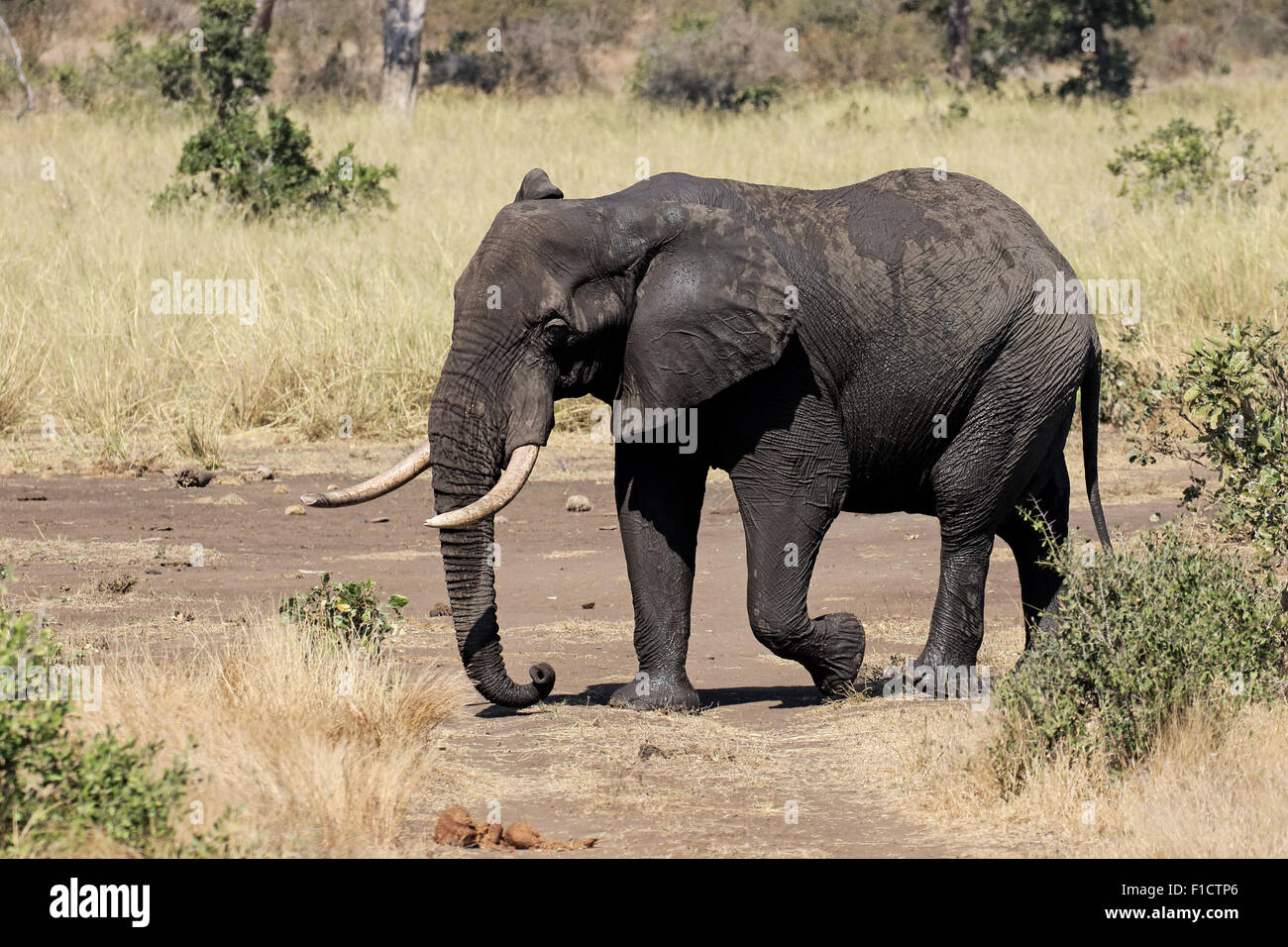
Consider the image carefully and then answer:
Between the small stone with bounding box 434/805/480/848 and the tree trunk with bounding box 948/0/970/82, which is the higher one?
the tree trunk with bounding box 948/0/970/82

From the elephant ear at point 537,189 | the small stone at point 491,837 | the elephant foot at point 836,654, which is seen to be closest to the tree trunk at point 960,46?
the elephant foot at point 836,654

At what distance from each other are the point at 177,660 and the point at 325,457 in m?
6.34

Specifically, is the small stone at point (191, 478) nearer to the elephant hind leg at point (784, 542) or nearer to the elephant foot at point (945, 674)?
the elephant hind leg at point (784, 542)

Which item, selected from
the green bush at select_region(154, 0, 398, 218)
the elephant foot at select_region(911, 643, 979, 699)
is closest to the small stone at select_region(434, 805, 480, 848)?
the elephant foot at select_region(911, 643, 979, 699)

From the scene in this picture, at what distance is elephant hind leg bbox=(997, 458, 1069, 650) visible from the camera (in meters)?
7.51

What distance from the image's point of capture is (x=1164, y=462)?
13.1 metres

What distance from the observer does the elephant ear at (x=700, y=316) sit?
6410mm

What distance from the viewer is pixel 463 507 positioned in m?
6.15

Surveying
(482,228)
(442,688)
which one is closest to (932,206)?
(442,688)

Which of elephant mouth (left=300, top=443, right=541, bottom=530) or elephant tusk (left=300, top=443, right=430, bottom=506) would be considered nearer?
elephant mouth (left=300, top=443, right=541, bottom=530)

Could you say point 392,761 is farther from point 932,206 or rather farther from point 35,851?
point 932,206

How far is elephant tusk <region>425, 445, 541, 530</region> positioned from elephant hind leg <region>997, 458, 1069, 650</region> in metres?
2.33

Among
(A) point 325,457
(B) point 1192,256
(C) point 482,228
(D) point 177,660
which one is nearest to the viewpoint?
(D) point 177,660

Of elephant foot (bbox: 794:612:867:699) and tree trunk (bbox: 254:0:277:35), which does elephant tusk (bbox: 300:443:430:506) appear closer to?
elephant foot (bbox: 794:612:867:699)
